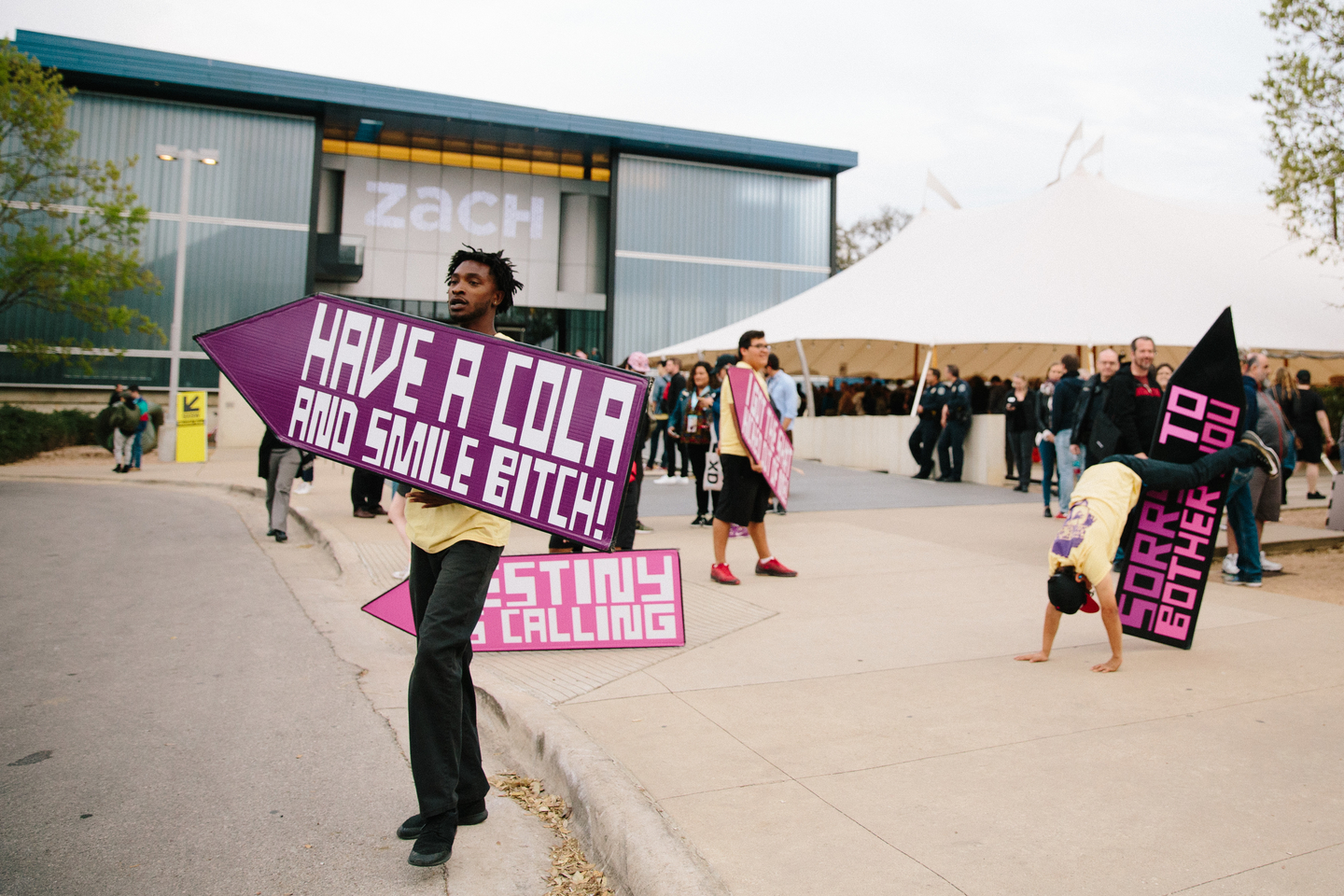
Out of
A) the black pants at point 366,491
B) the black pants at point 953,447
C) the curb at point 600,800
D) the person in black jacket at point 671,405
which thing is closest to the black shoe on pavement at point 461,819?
the curb at point 600,800

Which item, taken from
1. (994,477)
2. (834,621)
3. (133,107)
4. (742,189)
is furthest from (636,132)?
(834,621)

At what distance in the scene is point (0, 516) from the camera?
10.6m

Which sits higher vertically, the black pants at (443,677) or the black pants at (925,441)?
the black pants at (925,441)

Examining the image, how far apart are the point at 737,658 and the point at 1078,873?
2461 millimetres

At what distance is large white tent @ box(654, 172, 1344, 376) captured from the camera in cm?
1716

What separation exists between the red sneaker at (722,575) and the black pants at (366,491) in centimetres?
504

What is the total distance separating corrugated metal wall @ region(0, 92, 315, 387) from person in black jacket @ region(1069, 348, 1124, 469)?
902 inches

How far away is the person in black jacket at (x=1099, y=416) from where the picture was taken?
23.9 feet

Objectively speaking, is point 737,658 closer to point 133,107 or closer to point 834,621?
point 834,621

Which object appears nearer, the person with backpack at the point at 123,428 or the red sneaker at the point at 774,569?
the red sneaker at the point at 774,569

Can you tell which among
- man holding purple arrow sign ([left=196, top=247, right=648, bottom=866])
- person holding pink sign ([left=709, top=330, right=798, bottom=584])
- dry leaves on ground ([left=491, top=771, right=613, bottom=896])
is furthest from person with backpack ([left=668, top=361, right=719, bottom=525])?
dry leaves on ground ([left=491, top=771, right=613, bottom=896])

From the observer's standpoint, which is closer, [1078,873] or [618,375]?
[1078,873]

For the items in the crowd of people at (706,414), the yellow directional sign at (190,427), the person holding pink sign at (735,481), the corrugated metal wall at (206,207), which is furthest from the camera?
the corrugated metal wall at (206,207)

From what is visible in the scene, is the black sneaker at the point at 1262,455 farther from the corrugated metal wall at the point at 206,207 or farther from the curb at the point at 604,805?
the corrugated metal wall at the point at 206,207
